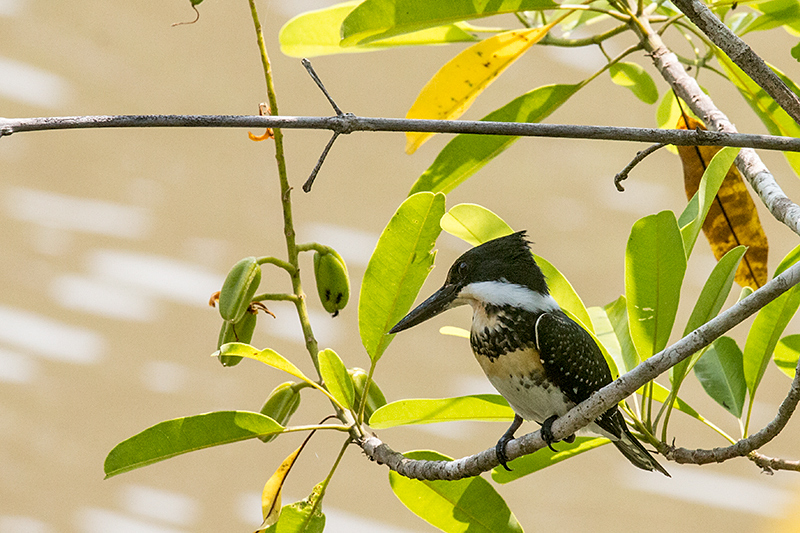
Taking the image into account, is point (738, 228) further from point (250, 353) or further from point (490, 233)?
point (250, 353)

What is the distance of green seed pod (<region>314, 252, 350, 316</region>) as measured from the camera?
0.74 meters

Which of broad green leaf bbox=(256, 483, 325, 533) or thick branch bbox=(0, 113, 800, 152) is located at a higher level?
thick branch bbox=(0, 113, 800, 152)

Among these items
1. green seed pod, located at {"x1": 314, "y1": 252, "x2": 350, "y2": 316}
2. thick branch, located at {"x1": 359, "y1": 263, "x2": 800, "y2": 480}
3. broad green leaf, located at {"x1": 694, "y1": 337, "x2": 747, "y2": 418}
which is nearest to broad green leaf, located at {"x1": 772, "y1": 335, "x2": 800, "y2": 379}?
broad green leaf, located at {"x1": 694, "y1": 337, "x2": 747, "y2": 418}

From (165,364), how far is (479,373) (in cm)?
94

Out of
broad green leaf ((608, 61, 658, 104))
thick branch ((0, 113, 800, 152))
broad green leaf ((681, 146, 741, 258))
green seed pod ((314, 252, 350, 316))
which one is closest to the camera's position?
thick branch ((0, 113, 800, 152))

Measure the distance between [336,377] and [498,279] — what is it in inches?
7.3

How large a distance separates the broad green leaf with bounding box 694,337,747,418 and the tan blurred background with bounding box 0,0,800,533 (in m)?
1.12

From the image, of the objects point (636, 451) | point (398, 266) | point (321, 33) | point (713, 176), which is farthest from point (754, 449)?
point (321, 33)

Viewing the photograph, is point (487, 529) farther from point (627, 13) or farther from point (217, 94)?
point (217, 94)

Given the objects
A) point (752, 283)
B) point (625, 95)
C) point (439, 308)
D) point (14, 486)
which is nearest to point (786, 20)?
point (752, 283)

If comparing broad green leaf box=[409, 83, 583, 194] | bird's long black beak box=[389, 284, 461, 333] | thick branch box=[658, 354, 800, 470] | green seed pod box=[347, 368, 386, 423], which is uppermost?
broad green leaf box=[409, 83, 583, 194]

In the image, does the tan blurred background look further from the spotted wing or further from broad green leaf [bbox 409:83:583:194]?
the spotted wing

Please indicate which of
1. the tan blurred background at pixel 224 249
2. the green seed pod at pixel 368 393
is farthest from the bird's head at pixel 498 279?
the tan blurred background at pixel 224 249

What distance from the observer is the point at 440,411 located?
0.73 metres
